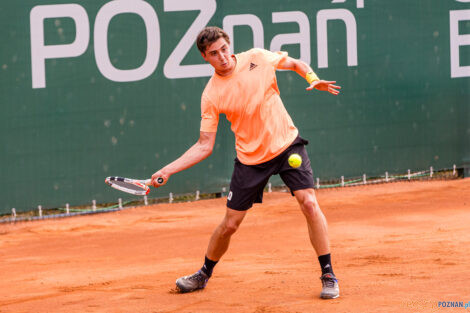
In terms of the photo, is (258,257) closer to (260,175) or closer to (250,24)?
(260,175)

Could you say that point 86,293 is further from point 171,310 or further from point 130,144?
point 130,144

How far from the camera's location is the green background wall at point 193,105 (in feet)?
29.1

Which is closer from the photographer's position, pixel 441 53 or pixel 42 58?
pixel 42 58

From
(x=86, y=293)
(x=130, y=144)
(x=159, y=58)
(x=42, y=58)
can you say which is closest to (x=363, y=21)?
(x=159, y=58)

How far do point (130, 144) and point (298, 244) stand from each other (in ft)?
9.19

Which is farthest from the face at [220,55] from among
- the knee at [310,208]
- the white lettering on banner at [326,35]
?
the white lettering on banner at [326,35]

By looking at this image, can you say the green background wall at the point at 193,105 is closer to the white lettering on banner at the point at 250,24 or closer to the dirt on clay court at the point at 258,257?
the white lettering on banner at the point at 250,24

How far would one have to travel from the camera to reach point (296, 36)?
9.82 meters

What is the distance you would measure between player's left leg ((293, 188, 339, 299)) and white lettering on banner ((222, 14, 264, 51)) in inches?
185

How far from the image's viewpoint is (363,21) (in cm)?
1020

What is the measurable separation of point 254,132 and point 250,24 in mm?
4626

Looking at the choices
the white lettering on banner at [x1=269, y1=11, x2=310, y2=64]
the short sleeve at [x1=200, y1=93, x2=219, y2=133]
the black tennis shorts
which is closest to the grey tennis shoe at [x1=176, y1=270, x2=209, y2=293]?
the black tennis shorts

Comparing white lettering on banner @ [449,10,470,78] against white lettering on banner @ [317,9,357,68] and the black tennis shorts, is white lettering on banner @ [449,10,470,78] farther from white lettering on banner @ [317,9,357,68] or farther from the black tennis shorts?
the black tennis shorts

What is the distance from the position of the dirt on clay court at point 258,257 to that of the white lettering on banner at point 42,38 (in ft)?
5.30
